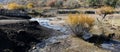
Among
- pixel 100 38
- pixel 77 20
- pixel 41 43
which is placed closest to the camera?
pixel 41 43

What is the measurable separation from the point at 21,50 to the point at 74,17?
29.0 feet

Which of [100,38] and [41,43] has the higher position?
[41,43]

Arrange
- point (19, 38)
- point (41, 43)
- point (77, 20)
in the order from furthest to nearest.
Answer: point (77, 20)
point (19, 38)
point (41, 43)

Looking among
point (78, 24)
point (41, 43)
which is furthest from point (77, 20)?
point (41, 43)

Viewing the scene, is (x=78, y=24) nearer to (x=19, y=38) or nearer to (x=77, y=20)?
(x=77, y=20)

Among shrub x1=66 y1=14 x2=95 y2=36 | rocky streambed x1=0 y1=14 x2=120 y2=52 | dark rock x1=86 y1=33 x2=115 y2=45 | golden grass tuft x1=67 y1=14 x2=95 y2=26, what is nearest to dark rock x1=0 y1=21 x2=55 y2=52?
rocky streambed x1=0 y1=14 x2=120 y2=52

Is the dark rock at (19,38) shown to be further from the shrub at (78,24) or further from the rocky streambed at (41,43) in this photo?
the shrub at (78,24)

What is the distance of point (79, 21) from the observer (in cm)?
3056

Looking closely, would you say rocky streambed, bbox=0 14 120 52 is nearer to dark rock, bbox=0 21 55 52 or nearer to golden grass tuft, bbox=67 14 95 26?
dark rock, bbox=0 21 55 52

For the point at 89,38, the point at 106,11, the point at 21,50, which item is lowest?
the point at 106,11

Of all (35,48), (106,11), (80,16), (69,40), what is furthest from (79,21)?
(106,11)

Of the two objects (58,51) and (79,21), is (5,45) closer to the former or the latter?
(58,51)

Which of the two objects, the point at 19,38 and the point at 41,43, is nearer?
the point at 41,43

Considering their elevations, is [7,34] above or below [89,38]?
above
